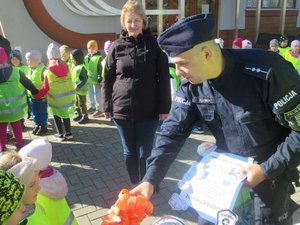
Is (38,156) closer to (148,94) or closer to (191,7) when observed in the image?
(148,94)

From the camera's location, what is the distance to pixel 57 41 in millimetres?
10625

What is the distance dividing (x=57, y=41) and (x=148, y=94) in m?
8.01

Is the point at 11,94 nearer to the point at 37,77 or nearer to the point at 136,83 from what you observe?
the point at 37,77

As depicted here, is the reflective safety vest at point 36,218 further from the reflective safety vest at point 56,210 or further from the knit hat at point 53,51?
the knit hat at point 53,51

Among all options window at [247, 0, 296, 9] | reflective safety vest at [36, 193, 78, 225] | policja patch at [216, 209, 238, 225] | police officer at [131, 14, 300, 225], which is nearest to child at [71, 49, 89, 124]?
reflective safety vest at [36, 193, 78, 225]

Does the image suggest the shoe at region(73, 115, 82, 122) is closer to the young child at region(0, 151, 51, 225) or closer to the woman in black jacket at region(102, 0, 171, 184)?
the woman in black jacket at region(102, 0, 171, 184)

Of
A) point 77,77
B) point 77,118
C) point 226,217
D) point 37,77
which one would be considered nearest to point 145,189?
→ point 226,217

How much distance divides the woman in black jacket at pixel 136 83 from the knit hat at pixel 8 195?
79.0 inches

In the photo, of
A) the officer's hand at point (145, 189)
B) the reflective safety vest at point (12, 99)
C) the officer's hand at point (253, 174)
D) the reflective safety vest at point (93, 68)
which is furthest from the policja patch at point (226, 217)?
the reflective safety vest at point (93, 68)

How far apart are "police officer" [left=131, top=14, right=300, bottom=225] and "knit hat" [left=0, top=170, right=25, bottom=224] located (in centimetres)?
66

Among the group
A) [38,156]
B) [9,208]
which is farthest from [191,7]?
[9,208]

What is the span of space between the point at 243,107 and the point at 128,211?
0.87m

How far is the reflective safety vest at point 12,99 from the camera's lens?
4.82m

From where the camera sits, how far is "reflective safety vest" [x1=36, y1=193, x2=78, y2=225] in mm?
2473
